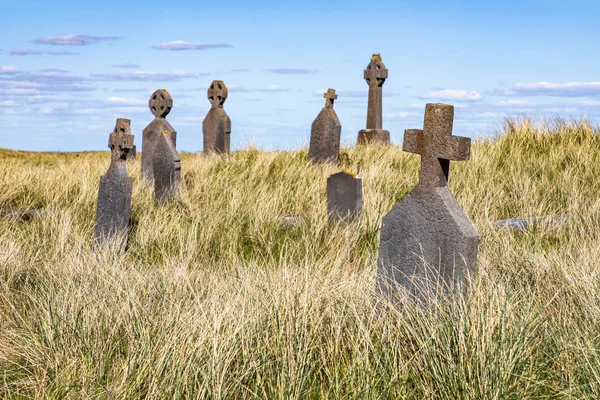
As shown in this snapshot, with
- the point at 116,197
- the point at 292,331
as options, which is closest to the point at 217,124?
the point at 116,197

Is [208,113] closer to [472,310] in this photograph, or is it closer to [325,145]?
[325,145]

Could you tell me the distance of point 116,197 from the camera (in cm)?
695

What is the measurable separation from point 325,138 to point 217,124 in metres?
2.39

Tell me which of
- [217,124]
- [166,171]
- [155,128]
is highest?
[217,124]

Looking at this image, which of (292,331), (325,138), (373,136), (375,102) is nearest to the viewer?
(292,331)

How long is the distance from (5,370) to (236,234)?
333 cm

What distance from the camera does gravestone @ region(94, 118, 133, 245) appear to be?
271 inches

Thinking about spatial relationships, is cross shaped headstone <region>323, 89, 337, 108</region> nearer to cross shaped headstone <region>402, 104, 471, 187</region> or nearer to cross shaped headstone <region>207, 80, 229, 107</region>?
cross shaped headstone <region>207, 80, 229, 107</region>

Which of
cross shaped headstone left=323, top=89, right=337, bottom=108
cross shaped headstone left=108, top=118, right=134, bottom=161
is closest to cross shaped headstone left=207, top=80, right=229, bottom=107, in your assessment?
cross shaped headstone left=323, top=89, right=337, bottom=108

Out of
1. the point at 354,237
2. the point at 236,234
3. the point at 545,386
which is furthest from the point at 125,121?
the point at 545,386

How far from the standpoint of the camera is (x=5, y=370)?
11.2 ft

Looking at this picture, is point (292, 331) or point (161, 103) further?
point (161, 103)

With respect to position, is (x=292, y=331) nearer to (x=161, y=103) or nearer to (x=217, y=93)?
(x=161, y=103)

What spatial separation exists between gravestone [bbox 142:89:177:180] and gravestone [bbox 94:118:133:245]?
4.48 m
